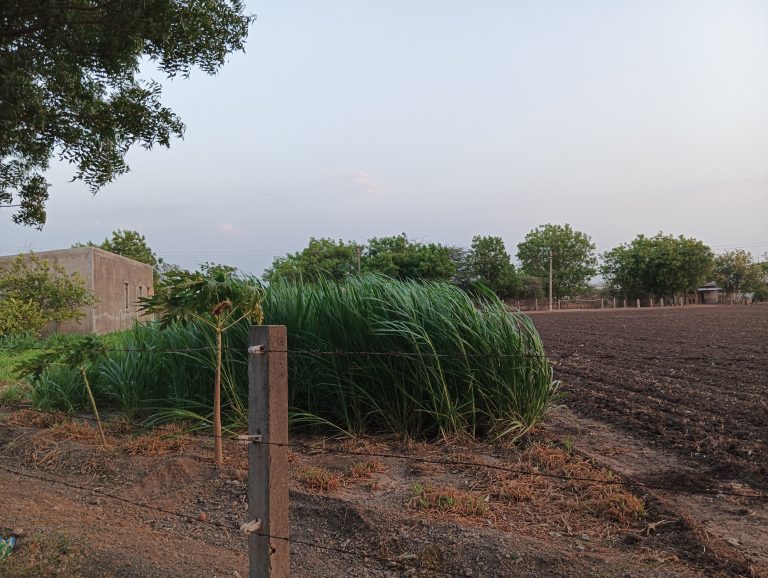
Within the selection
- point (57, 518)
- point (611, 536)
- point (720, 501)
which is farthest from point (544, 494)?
point (57, 518)

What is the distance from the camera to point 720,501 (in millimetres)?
4352

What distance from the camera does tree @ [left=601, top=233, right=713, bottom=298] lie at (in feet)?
222

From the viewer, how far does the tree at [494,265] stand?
61156 mm

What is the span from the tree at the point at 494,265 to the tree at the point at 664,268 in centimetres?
1545

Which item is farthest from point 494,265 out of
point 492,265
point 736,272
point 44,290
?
point 44,290

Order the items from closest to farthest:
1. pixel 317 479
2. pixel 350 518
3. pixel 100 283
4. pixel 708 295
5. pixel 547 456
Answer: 1. pixel 350 518
2. pixel 317 479
3. pixel 547 456
4. pixel 100 283
5. pixel 708 295

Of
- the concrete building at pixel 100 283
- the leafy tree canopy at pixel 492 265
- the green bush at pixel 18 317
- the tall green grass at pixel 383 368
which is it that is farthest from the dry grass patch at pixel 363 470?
the leafy tree canopy at pixel 492 265

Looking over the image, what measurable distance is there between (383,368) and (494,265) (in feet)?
189

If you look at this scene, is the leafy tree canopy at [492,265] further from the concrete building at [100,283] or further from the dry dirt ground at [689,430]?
the dry dirt ground at [689,430]

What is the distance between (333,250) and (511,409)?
1811 inches

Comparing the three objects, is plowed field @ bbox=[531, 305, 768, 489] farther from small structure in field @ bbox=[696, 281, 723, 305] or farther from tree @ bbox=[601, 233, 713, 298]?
small structure in field @ bbox=[696, 281, 723, 305]

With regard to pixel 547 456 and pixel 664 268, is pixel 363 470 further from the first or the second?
pixel 664 268

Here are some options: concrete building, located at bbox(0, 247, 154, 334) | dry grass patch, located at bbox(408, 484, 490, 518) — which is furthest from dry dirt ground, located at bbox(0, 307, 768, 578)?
concrete building, located at bbox(0, 247, 154, 334)

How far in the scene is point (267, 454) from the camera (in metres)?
2.43
